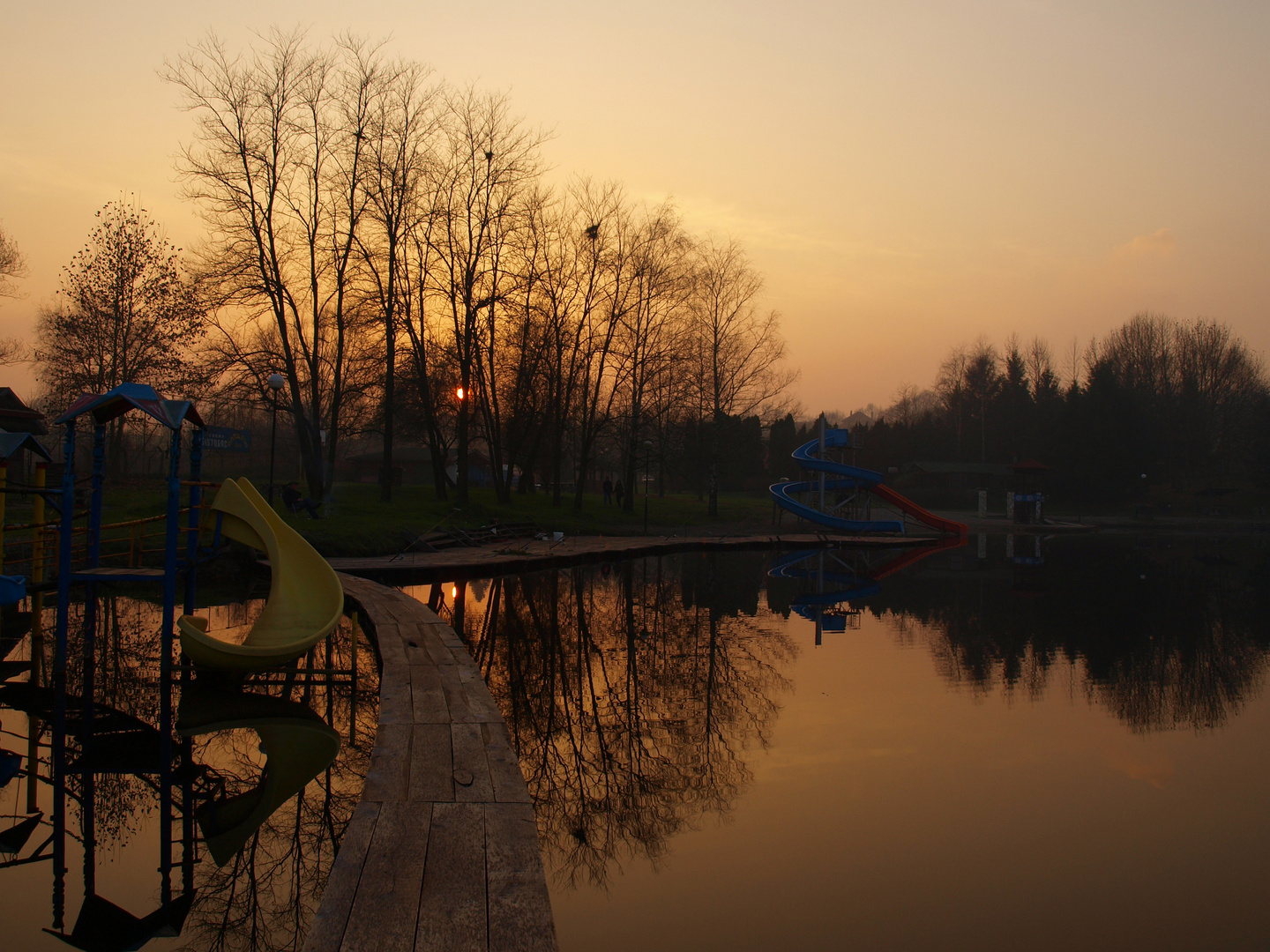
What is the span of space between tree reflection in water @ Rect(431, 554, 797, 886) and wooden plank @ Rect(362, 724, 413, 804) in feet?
3.28

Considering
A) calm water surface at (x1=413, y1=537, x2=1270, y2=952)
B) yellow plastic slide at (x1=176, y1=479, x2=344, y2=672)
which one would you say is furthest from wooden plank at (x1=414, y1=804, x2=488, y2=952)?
yellow plastic slide at (x1=176, y1=479, x2=344, y2=672)

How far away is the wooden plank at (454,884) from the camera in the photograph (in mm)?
3605

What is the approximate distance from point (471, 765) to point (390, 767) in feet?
1.72

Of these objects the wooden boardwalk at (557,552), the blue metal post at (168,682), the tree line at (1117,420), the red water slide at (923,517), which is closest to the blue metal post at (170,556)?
the blue metal post at (168,682)

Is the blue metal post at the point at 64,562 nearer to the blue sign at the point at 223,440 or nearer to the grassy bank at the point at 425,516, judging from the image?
the blue sign at the point at 223,440

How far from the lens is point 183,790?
6.24 m

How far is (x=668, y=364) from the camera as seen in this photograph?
3722 centimetres

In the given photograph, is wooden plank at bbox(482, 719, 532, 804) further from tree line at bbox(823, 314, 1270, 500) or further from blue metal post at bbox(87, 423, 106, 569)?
tree line at bbox(823, 314, 1270, 500)

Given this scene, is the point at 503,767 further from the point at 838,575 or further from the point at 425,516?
the point at 425,516

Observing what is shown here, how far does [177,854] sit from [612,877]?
2619 millimetres

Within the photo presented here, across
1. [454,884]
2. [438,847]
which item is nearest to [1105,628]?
[438,847]

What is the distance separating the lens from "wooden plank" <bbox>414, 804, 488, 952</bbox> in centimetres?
361

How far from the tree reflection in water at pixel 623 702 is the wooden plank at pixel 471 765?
0.57 m

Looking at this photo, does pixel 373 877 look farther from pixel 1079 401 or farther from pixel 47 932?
pixel 1079 401
